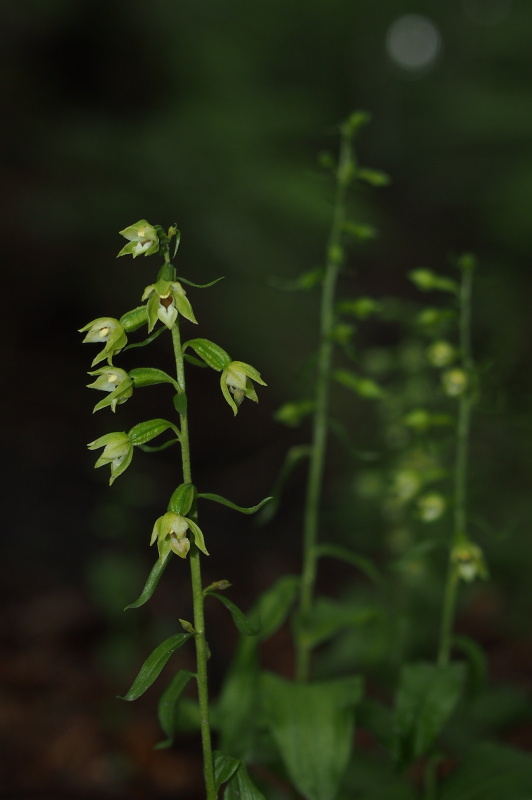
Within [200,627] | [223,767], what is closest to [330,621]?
[223,767]

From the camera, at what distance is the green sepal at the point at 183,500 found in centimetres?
169

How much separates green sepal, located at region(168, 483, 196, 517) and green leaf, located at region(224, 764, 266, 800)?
66 cm

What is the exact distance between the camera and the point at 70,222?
6098 mm

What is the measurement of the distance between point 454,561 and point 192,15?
267 inches

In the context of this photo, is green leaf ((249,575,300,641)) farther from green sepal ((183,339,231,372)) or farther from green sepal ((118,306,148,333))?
green sepal ((118,306,148,333))

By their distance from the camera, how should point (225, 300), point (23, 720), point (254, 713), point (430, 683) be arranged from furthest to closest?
point (225, 300), point (23, 720), point (254, 713), point (430, 683)

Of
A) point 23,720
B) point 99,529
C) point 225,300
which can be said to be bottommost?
point 23,720

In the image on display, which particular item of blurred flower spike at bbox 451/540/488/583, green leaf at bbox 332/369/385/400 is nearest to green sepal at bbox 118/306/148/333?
green leaf at bbox 332/369/385/400

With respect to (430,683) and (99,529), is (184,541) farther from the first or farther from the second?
(99,529)

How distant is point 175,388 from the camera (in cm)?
176

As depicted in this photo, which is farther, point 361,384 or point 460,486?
point 361,384

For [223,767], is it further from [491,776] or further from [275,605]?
[491,776]

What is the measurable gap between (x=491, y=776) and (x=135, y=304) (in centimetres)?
481

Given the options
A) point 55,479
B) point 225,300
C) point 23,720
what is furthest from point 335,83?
point 23,720
